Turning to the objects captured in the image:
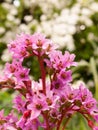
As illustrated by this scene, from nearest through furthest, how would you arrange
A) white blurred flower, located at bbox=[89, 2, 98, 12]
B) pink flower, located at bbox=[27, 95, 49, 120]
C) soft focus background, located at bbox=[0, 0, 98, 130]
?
pink flower, located at bbox=[27, 95, 49, 120]
soft focus background, located at bbox=[0, 0, 98, 130]
white blurred flower, located at bbox=[89, 2, 98, 12]

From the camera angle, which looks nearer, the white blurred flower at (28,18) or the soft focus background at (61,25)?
the soft focus background at (61,25)

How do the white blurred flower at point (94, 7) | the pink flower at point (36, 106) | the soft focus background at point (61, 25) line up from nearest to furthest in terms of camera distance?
the pink flower at point (36, 106) < the soft focus background at point (61, 25) < the white blurred flower at point (94, 7)

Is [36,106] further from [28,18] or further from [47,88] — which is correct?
[28,18]

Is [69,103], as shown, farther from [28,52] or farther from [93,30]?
[93,30]

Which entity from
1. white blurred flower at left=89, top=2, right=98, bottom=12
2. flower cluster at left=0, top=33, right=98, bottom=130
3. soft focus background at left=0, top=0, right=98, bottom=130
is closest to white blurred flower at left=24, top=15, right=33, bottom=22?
soft focus background at left=0, top=0, right=98, bottom=130

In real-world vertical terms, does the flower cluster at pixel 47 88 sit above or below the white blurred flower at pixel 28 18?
below

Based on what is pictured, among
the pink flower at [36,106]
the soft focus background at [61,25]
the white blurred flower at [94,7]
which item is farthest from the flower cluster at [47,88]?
the white blurred flower at [94,7]

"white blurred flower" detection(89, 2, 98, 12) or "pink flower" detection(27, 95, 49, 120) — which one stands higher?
"white blurred flower" detection(89, 2, 98, 12)

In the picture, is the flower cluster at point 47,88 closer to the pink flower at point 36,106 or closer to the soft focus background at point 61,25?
the pink flower at point 36,106

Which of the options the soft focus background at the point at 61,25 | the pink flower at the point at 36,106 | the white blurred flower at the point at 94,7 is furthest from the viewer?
the white blurred flower at the point at 94,7

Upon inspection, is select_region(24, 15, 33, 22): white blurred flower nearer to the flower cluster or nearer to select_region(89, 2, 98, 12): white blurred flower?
select_region(89, 2, 98, 12): white blurred flower
